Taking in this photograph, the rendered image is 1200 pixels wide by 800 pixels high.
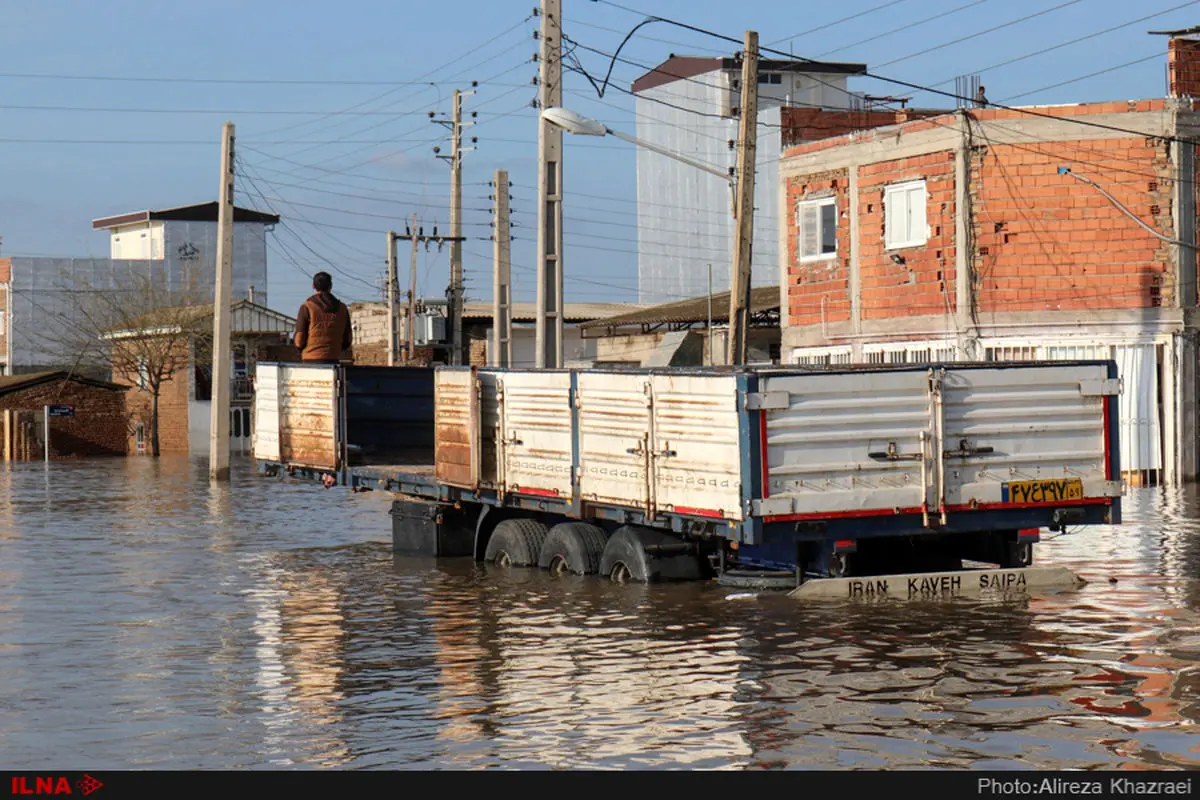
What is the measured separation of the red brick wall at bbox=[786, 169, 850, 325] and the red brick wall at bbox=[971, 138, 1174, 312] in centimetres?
383

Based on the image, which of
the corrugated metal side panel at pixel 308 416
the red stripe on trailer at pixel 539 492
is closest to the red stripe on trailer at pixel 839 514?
the red stripe on trailer at pixel 539 492

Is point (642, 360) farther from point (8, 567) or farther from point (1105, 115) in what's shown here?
point (8, 567)

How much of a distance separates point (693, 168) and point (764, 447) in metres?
87.0

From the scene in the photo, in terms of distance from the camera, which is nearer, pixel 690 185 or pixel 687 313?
pixel 687 313

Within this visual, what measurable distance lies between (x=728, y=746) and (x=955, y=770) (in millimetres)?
1395

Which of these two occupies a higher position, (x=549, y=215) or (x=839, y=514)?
(x=549, y=215)

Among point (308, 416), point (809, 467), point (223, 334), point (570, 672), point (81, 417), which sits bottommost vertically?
point (570, 672)

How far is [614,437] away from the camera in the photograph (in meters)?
17.4

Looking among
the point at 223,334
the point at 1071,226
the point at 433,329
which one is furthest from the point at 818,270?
the point at 433,329

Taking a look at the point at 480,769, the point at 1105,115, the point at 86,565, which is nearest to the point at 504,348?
the point at 1105,115

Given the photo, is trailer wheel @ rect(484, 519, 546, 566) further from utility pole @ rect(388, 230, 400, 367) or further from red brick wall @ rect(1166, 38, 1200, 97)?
utility pole @ rect(388, 230, 400, 367)

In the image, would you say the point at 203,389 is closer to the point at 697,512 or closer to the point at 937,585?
the point at 697,512

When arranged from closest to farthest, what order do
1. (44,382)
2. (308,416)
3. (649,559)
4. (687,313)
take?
(649,559)
(308,416)
(687,313)
(44,382)

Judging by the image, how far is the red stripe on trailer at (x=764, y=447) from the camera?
15.2 m
